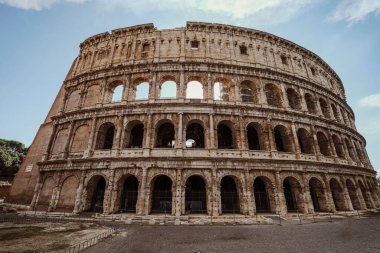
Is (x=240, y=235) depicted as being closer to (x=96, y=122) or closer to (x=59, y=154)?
(x=96, y=122)

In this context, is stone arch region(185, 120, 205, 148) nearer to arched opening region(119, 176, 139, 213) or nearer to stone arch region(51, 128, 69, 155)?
arched opening region(119, 176, 139, 213)

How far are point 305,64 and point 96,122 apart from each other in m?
22.6

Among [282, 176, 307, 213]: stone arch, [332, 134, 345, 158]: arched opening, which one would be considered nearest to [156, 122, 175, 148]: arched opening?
[282, 176, 307, 213]: stone arch

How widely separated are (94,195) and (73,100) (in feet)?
31.8

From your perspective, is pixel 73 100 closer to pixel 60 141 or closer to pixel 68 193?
pixel 60 141

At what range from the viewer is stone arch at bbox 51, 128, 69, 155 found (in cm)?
1589

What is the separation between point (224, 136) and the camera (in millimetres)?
16422

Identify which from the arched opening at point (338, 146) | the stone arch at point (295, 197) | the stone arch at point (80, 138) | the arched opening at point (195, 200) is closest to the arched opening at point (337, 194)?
the arched opening at point (338, 146)

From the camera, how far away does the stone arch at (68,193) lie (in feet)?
44.5

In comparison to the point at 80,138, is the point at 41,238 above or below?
below

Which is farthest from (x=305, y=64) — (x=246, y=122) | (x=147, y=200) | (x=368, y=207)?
(x=147, y=200)

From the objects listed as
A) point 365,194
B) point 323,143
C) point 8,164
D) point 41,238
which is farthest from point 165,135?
point 8,164

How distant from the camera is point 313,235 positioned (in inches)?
322

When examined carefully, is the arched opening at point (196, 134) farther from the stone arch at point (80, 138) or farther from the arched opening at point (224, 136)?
the stone arch at point (80, 138)
